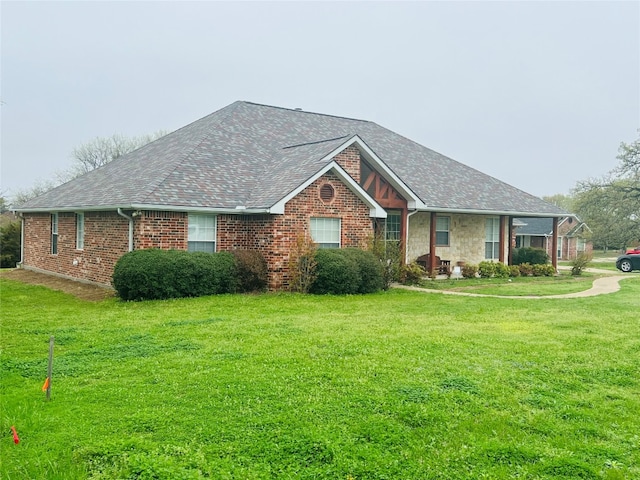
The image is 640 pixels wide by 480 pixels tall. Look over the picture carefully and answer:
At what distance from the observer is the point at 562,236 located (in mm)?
49656

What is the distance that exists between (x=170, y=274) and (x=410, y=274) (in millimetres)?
8584

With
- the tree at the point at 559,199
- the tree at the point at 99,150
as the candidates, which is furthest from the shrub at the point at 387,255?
the tree at the point at 559,199

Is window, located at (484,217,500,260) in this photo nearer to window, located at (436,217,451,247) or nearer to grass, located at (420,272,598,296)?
grass, located at (420,272,598,296)

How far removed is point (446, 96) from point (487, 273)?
65.0 feet

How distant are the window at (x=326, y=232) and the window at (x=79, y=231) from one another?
314 inches

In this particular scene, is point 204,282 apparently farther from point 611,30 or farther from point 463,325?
point 611,30

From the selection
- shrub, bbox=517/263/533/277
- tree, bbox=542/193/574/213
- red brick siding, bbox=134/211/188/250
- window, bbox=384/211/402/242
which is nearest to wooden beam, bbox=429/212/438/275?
window, bbox=384/211/402/242

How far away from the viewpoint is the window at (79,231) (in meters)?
18.9

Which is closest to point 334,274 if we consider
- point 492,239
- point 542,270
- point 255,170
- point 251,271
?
point 251,271

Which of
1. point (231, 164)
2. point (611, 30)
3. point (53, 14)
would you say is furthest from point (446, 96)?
point (53, 14)

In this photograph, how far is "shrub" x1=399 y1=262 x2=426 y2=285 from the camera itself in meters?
19.2

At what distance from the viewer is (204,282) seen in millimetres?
15000

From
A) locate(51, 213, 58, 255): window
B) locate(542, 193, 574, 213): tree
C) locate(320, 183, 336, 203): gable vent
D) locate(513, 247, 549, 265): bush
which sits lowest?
locate(513, 247, 549, 265): bush

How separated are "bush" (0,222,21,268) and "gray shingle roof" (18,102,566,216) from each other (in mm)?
5470
